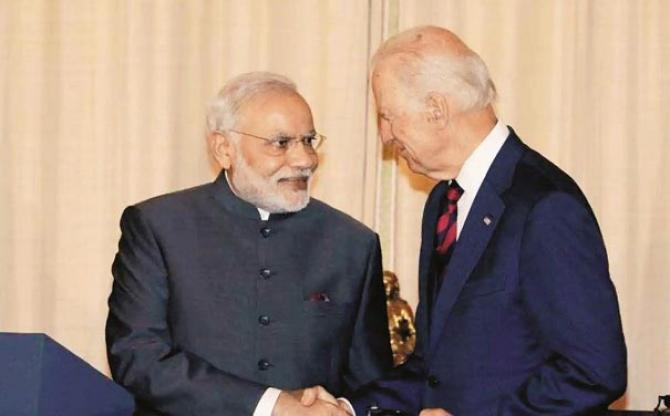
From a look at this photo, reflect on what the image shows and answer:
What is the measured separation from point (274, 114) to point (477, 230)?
0.82m

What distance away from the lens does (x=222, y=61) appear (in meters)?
4.79

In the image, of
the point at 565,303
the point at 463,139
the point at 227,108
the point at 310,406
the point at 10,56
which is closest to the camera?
the point at 565,303

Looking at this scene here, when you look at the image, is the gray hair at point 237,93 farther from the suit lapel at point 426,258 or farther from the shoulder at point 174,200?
the suit lapel at point 426,258

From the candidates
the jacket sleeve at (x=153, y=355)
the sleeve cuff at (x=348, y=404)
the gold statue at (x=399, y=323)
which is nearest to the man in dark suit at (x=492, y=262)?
the sleeve cuff at (x=348, y=404)

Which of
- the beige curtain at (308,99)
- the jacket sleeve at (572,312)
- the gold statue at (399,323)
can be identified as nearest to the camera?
the jacket sleeve at (572,312)

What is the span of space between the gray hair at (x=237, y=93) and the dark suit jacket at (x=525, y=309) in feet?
2.62

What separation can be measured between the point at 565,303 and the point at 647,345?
87.1 inches

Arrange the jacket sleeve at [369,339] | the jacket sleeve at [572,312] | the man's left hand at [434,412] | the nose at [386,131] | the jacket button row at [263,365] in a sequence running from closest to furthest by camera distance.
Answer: the jacket sleeve at [572,312]
the man's left hand at [434,412]
the nose at [386,131]
the jacket button row at [263,365]
the jacket sleeve at [369,339]

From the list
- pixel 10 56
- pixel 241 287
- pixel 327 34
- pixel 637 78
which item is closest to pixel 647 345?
pixel 637 78

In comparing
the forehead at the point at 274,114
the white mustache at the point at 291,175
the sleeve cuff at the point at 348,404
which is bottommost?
the sleeve cuff at the point at 348,404

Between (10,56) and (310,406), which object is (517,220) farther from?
(10,56)

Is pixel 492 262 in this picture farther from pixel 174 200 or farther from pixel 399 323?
pixel 399 323

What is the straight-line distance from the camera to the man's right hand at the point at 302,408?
3332 millimetres

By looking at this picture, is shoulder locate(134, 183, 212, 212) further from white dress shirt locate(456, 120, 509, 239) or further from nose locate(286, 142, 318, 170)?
white dress shirt locate(456, 120, 509, 239)
